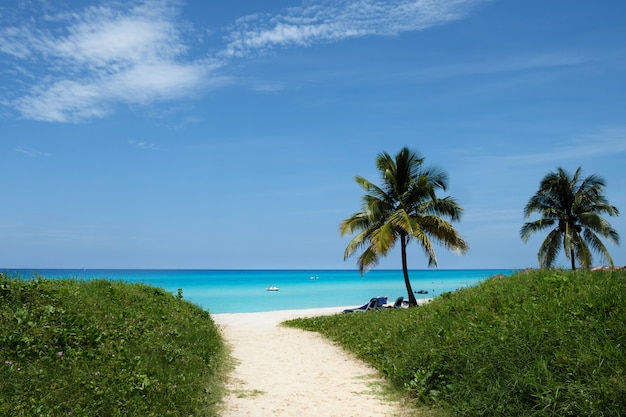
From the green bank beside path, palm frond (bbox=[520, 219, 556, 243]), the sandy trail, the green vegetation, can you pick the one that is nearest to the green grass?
the green bank beside path

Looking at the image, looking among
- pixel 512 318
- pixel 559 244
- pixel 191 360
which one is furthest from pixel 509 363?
pixel 559 244

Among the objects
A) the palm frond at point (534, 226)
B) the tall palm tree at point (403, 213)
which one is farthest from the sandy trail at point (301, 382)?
the palm frond at point (534, 226)

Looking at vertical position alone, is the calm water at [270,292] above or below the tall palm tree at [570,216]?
below

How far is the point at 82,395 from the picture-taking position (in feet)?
21.1

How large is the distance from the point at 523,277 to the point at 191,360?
7.92 meters

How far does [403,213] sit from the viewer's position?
72.6 feet

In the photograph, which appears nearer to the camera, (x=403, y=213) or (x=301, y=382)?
(x=301, y=382)

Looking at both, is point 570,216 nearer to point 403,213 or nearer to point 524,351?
point 403,213

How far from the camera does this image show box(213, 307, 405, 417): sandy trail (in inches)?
318

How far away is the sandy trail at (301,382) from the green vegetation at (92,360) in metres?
0.60

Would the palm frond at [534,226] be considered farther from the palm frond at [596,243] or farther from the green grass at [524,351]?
the green grass at [524,351]

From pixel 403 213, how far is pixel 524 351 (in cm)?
1490

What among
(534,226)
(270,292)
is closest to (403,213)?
(534,226)

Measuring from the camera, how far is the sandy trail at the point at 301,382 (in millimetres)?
8078
